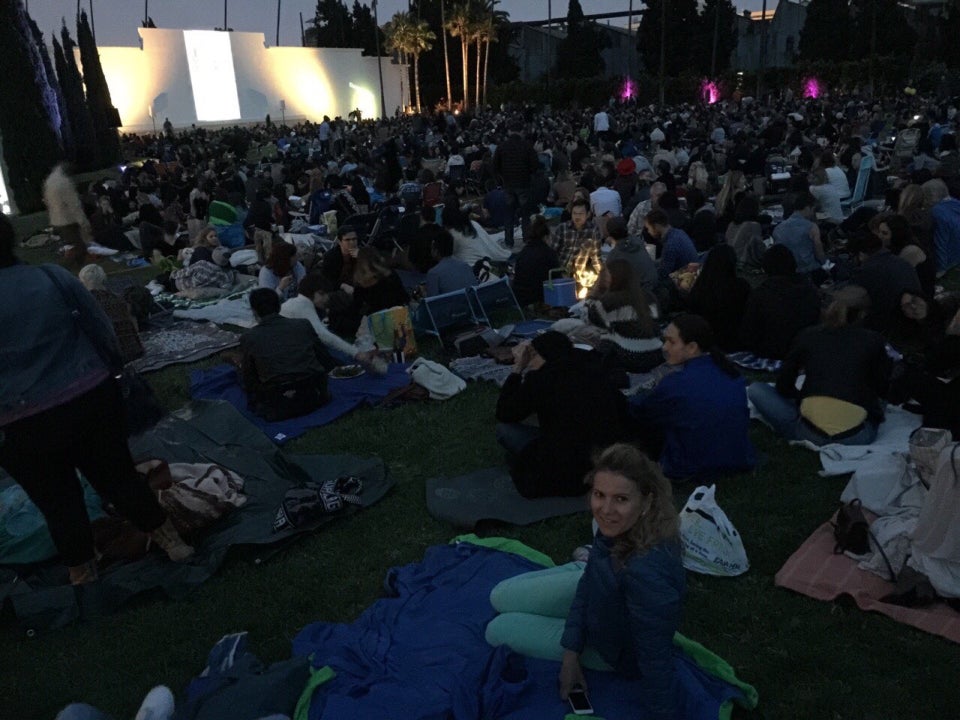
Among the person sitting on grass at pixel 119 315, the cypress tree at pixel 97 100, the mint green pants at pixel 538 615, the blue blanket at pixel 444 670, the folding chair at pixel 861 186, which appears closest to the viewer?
the blue blanket at pixel 444 670

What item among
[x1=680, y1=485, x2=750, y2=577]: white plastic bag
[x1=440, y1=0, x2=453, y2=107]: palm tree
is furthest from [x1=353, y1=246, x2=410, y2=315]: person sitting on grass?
[x1=440, y1=0, x2=453, y2=107]: palm tree

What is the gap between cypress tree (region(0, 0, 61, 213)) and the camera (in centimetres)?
1945

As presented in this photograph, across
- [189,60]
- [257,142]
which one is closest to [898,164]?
[257,142]

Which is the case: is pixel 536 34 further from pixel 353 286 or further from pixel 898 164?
pixel 353 286

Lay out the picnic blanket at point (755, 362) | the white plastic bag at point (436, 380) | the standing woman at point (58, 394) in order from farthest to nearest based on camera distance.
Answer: the picnic blanket at point (755, 362) < the white plastic bag at point (436, 380) < the standing woman at point (58, 394)

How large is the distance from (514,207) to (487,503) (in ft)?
26.9

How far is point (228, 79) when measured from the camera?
159ft

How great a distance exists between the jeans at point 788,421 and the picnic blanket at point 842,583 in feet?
3.39

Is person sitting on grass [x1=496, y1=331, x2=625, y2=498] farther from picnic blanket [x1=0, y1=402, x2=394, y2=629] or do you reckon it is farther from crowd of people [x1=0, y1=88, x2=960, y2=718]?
picnic blanket [x1=0, y1=402, x2=394, y2=629]

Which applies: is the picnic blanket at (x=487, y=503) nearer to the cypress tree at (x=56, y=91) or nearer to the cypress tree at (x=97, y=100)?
the cypress tree at (x=56, y=91)

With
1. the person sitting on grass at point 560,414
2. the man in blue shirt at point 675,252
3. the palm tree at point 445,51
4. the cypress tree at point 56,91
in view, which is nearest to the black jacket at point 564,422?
the person sitting on grass at point 560,414

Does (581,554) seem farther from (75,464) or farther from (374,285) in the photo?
(374,285)

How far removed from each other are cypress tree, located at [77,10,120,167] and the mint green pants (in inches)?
1193

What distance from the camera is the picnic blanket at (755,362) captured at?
258 inches
